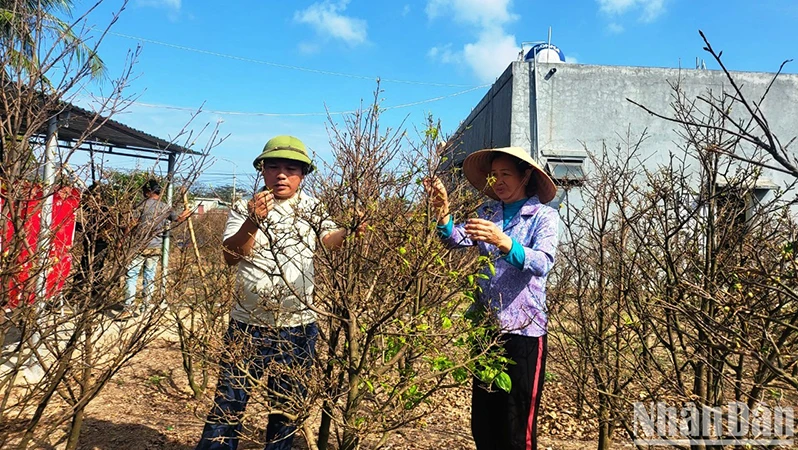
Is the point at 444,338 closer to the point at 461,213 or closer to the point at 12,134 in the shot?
the point at 461,213

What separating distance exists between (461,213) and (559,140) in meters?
7.78

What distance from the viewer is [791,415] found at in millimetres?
2176

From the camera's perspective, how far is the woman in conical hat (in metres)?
2.13

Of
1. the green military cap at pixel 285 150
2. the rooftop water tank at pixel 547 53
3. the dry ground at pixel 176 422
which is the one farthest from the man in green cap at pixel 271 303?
the rooftop water tank at pixel 547 53

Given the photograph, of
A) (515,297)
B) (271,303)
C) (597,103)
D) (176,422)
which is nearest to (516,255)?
(515,297)

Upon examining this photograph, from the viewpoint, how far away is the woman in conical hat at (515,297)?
2.13m

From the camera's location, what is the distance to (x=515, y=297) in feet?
7.18

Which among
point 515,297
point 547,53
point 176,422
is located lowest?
point 176,422

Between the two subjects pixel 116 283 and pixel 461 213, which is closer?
pixel 116 283

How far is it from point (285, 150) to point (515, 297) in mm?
1224

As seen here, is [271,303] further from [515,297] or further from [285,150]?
[515,297]

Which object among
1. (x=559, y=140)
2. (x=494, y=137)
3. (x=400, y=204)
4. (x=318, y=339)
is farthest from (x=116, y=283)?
(x=494, y=137)

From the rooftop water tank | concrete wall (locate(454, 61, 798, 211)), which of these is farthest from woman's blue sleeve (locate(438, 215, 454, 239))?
the rooftop water tank

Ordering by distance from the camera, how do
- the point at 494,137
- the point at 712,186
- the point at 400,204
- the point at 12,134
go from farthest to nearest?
the point at 494,137 < the point at 712,186 < the point at 400,204 < the point at 12,134
